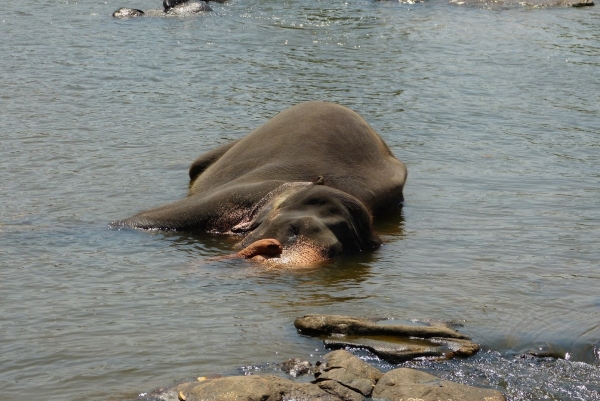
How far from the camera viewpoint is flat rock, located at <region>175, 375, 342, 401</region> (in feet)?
15.5

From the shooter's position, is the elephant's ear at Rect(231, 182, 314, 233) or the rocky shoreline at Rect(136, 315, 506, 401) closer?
the rocky shoreline at Rect(136, 315, 506, 401)

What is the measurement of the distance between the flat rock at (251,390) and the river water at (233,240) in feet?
1.11

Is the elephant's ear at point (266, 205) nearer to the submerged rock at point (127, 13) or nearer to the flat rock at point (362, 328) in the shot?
the flat rock at point (362, 328)

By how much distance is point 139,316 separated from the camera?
612 cm

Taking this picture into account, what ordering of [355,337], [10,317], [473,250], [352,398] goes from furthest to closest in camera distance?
[473,250]
[10,317]
[355,337]
[352,398]

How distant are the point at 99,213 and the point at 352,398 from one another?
14.1ft

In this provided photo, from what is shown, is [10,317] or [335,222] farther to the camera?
[335,222]

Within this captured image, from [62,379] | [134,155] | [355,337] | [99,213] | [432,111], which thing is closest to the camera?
[62,379]

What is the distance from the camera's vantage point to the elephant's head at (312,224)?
23.1ft

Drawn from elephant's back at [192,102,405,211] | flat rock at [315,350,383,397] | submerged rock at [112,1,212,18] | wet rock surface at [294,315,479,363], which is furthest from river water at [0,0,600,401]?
submerged rock at [112,1,212,18]

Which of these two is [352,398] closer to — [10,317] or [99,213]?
[10,317]

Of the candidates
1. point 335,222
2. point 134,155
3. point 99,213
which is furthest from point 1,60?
point 335,222

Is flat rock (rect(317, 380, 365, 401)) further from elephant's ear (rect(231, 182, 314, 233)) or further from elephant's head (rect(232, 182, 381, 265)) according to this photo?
elephant's ear (rect(231, 182, 314, 233))

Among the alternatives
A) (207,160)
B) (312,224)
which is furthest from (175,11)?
(312,224)
